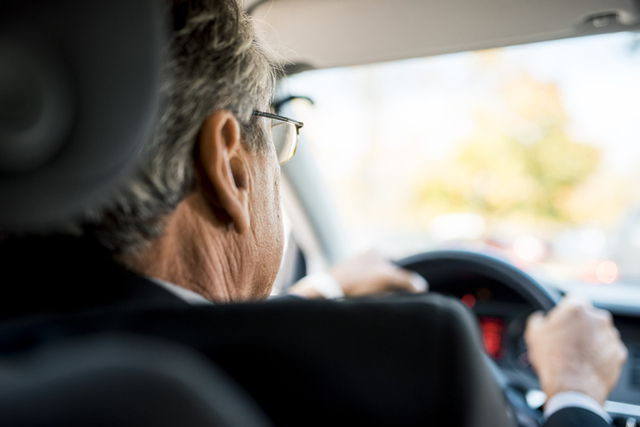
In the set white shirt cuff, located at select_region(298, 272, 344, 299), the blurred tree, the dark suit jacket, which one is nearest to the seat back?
the dark suit jacket

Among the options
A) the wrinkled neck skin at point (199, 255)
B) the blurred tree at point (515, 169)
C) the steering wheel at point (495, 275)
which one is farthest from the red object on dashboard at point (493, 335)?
the blurred tree at point (515, 169)

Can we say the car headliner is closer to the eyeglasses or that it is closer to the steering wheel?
the eyeglasses

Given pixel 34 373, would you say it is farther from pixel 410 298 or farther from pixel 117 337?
pixel 410 298

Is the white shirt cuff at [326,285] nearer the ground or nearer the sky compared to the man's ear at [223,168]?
nearer the ground

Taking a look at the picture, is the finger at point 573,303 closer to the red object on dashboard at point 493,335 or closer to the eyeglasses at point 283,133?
the red object on dashboard at point 493,335

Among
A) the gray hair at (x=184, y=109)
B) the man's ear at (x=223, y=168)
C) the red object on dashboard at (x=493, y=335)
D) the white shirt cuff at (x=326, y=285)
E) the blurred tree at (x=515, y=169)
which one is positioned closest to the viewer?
the gray hair at (x=184, y=109)

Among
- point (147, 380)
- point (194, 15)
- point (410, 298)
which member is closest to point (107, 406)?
point (147, 380)

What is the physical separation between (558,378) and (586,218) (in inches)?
507

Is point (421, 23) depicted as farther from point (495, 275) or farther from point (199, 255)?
point (199, 255)

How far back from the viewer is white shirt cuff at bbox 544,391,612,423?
1.42m

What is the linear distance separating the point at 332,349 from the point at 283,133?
858mm

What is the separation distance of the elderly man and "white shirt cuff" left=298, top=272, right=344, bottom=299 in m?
0.87

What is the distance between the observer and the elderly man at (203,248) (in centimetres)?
70

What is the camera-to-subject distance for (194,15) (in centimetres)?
106
